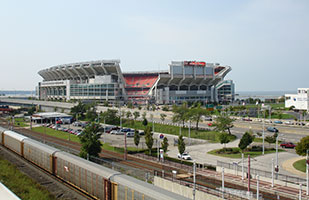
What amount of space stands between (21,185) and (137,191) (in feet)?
51.1

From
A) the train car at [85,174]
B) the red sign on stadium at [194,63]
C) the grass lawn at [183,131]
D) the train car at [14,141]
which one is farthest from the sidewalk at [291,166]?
the red sign on stadium at [194,63]

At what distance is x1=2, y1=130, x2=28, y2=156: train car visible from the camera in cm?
3934

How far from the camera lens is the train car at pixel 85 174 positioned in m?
21.1

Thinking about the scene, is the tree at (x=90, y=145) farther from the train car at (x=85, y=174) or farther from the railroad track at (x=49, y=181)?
the train car at (x=85, y=174)

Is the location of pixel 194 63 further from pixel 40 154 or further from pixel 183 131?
pixel 40 154

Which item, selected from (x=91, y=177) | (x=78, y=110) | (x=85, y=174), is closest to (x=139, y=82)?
(x=78, y=110)

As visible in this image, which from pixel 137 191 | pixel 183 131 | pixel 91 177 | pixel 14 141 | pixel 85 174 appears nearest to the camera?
pixel 137 191

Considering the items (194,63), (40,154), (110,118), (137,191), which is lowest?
(40,154)

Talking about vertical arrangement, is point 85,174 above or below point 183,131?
above

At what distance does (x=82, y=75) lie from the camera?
561 feet

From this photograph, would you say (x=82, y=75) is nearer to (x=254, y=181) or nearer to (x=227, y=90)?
(x=227, y=90)

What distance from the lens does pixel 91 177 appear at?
75.2 ft

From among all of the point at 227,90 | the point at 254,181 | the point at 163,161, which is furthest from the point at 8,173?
the point at 227,90

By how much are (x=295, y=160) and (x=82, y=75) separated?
14617 centimetres
